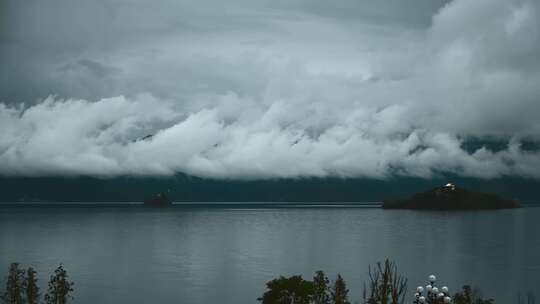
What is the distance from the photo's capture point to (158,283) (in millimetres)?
156625

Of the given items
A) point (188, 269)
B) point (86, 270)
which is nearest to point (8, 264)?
point (86, 270)

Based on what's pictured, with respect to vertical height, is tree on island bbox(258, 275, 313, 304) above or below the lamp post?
below

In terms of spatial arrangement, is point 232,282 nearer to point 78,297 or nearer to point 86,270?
point 78,297

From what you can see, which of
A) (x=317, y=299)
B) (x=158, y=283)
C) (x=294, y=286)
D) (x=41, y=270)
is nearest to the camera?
(x=294, y=286)

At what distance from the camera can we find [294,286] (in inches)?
3248

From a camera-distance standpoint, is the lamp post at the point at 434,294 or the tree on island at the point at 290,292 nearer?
the lamp post at the point at 434,294

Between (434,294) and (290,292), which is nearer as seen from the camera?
(434,294)

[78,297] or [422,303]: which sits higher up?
[422,303]

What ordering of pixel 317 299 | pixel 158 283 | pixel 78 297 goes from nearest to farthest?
pixel 317 299
pixel 78 297
pixel 158 283

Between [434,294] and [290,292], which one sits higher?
[434,294]

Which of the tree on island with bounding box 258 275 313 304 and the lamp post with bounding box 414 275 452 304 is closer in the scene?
the lamp post with bounding box 414 275 452 304

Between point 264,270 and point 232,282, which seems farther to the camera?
point 264,270

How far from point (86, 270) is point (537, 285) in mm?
148252

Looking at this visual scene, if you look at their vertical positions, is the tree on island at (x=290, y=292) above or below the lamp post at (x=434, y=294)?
below
